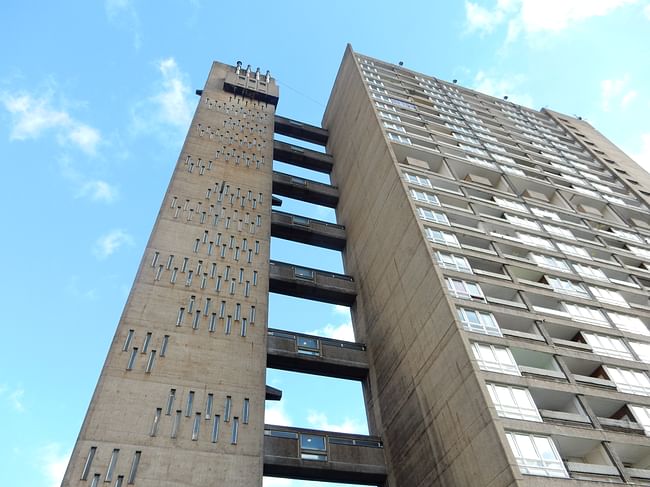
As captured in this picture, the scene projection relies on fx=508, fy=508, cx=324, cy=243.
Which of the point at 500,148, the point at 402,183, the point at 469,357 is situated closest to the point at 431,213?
the point at 402,183

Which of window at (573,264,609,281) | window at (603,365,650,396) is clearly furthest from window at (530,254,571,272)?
window at (603,365,650,396)

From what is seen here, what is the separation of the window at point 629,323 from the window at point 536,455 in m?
9.72

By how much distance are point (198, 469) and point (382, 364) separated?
1007cm

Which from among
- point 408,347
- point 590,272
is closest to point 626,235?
point 590,272

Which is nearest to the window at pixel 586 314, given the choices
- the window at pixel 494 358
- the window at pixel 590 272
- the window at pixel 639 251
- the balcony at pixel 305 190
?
the window at pixel 590 272

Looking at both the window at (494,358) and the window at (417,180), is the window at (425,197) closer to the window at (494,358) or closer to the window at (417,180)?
the window at (417,180)

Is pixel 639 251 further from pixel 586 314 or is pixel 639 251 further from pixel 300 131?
Answer: pixel 300 131

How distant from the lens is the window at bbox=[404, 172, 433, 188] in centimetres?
2828

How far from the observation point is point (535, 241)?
2739 centimetres

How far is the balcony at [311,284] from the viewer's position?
29.3 meters

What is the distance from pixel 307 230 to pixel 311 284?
496 centimetres

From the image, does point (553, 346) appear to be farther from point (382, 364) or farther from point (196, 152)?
point (196, 152)

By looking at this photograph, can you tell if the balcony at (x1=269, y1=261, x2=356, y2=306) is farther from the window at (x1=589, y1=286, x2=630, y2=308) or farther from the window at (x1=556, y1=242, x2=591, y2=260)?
the window at (x1=589, y1=286, x2=630, y2=308)

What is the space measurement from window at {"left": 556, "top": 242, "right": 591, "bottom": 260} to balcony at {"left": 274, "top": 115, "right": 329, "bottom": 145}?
2325 centimetres
